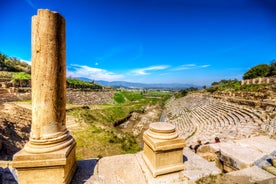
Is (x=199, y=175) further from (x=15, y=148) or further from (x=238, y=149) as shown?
(x=15, y=148)

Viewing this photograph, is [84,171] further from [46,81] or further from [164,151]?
[46,81]

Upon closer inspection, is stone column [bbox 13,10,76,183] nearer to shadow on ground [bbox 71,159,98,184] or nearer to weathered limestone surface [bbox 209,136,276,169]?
shadow on ground [bbox 71,159,98,184]

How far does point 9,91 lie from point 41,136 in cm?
2423

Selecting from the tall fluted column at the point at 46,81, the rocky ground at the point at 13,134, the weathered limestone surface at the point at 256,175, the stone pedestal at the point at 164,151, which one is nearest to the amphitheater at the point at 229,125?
the weathered limestone surface at the point at 256,175

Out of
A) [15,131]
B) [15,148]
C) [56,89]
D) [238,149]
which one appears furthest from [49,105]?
[15,131]

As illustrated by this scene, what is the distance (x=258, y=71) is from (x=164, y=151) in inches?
1903

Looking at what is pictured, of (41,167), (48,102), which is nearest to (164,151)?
(41,167)

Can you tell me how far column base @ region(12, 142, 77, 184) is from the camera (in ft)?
8.18

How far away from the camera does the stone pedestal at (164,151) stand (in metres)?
3.06

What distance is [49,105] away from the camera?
289 cm

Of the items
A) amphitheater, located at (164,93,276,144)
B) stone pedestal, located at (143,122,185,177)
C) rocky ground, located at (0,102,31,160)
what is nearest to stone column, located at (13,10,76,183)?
stone pedestal, located at (143,122,185,177)

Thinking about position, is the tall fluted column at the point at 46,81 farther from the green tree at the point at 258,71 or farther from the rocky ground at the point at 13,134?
the green tree at the point at 258,71

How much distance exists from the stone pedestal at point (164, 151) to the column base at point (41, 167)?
5.42 ft

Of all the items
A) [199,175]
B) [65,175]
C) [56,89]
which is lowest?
[199,175]
